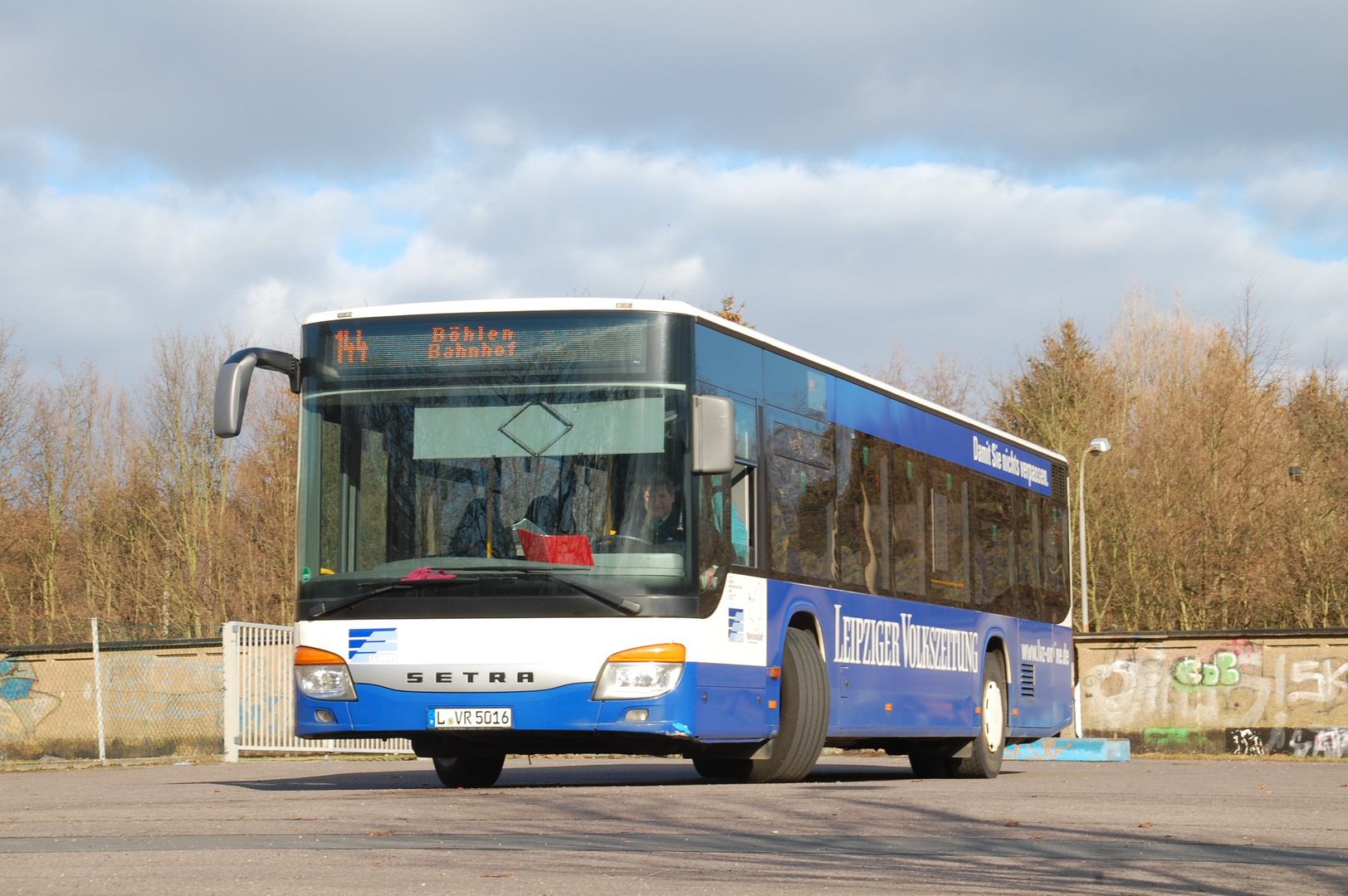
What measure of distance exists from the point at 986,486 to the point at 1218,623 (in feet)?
81.3

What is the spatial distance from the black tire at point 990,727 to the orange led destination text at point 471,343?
23.5 feet

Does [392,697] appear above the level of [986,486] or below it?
below

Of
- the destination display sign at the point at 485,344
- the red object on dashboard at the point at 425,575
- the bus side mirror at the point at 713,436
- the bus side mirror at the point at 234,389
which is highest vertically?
the destination display sign at the point at 485,344

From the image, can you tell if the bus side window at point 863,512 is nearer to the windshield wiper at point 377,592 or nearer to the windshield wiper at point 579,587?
the windshield wiper at point 579,587

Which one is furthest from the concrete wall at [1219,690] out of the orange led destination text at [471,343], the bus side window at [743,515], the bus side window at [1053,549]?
the orange led destination text at [471,343]

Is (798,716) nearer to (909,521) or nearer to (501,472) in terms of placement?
(909,521)

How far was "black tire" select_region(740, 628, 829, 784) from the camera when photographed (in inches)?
499

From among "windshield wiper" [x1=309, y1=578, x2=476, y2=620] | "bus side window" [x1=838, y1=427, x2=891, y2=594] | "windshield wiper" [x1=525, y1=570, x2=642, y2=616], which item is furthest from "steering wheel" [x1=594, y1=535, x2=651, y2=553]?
"bus side window" [x1=838, y1=427, x2=891, y2=594]

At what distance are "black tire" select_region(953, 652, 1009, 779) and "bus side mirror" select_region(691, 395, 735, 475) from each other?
651 cm

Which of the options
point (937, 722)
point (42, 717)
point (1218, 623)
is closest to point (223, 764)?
point (42, 717)

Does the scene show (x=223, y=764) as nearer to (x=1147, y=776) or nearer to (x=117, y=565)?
(x=1147, y=776)

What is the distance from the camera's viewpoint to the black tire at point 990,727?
16547mm

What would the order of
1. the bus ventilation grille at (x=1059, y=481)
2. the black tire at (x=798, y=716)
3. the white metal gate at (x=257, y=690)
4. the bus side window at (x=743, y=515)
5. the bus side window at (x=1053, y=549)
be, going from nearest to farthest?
the bus side window at (x=743, y=515)
the black tire at (x=798, y=716)
the bus side window at (x=1053, y=549)
the bus ventilation grille at (x=1059, y=481)
the white metal gate at (x=257, y=690)

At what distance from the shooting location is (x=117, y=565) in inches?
1809
